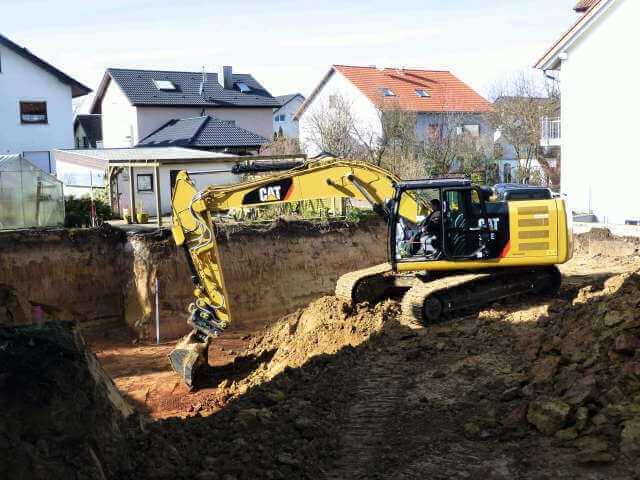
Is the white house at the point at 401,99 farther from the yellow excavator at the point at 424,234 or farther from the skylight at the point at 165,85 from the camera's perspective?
the yellow excavator at the point at 424,234

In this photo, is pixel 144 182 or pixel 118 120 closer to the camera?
pixel 144 182

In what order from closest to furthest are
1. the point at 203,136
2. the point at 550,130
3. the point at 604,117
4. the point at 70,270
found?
the point at 70,270
the point at 604,117
the point at 550,130
the point at 203,136

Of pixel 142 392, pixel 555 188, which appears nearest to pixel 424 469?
pixel 142 392

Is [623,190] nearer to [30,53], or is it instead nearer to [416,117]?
[416,117]

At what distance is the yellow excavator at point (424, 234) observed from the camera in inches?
509

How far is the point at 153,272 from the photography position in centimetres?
1922

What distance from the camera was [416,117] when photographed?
4156cm

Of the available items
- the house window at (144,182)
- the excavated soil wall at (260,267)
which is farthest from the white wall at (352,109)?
the excavated soil wall at (260,267)

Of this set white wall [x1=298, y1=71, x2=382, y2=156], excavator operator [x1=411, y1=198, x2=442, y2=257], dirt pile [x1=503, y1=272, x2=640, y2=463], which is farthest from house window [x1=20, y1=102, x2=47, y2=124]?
dirt pile [x1=503, y1=272, x2=640, y2=463]

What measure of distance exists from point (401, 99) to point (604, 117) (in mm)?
17511

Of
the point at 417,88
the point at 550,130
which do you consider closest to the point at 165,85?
the point at 417,88

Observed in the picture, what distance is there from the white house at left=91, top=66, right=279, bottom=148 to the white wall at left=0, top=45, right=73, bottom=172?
435 centimetres

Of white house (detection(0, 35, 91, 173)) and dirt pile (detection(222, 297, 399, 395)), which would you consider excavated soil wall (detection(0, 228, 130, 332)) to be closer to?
dirt pile (detection(222, 297, 399, 395))

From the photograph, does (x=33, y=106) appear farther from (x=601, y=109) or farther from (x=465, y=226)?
(x=465, y=226)
